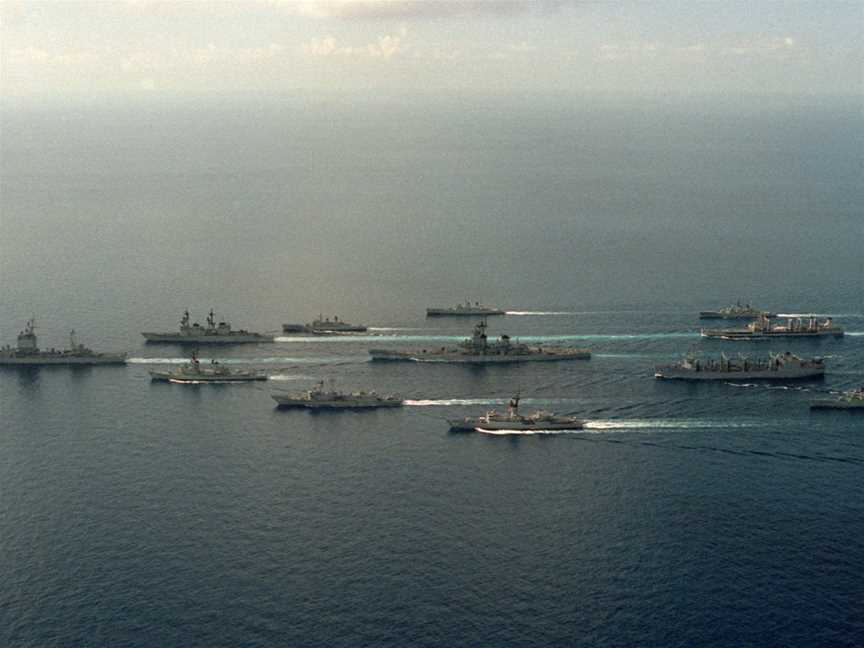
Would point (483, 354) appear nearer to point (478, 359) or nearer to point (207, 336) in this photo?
point (478, 359)

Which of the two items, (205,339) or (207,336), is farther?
(207,336)

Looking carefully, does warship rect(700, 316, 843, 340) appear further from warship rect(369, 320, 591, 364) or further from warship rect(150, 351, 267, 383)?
warship rect(150, 351, 267, 383)

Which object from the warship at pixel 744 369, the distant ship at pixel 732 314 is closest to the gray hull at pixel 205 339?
the warship at pixel 744 369

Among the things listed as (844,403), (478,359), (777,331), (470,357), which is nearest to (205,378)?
(470,357)

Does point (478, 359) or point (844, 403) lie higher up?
point (478, 359)

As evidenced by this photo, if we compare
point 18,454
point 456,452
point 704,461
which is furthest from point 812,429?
point 18,454

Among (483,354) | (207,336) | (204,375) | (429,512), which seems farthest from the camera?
(207,336)

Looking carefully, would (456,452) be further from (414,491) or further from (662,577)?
(662,577)
